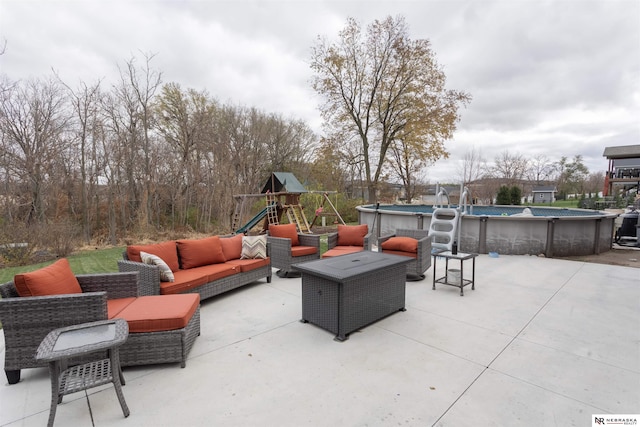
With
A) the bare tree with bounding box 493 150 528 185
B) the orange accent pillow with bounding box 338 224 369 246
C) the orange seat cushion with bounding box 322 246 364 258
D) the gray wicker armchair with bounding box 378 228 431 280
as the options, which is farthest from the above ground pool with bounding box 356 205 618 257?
the bare tree with bounding box 493 150 528 185

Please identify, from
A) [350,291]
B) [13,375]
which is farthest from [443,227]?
[13,375]

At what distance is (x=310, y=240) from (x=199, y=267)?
81.7 inches

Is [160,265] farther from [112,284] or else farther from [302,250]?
[302,250]

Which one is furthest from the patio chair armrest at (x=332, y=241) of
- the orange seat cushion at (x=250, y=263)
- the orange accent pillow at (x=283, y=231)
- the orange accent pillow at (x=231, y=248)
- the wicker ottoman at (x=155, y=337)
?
the wicker ottoman at (x=155, y=337)

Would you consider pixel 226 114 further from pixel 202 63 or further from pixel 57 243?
pixel 57 243

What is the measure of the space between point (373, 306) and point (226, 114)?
1588cm

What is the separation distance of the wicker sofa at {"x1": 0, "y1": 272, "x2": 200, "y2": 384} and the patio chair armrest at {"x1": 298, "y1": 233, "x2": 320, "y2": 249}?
10.2ft

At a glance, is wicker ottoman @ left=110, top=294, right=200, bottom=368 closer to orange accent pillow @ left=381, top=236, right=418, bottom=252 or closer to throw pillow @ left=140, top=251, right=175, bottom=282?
throw pillow @ left=140, top=251, right=175, bottom=282

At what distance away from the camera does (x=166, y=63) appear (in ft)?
34.3

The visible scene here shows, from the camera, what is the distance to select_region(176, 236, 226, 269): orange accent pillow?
4.01 metres

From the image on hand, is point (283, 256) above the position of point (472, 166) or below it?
below

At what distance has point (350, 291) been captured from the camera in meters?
2.88

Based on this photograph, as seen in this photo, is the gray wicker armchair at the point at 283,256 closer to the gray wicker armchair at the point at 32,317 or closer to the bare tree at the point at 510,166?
the gray wicker armchair at the point at 32,317

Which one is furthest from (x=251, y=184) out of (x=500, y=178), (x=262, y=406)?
(x=500, y=178)
